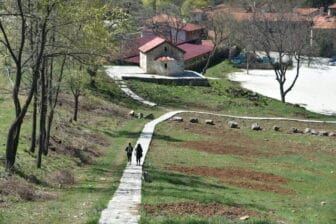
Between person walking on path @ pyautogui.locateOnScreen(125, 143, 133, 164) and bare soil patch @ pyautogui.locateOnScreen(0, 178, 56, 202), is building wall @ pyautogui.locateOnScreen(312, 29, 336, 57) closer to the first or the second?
person walking on path @ pyautogui.locateOnScreen(125, 143, 133, 164)

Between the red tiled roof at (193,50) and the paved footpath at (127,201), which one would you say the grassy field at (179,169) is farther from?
the red tiled roof at (193,50)

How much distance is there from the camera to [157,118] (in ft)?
167

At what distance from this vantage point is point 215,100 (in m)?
60.8

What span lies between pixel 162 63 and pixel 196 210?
52915 millimetres

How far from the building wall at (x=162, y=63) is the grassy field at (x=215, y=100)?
5.45 m

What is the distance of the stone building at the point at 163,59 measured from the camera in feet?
234

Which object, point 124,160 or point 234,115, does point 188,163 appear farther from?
point 234,115

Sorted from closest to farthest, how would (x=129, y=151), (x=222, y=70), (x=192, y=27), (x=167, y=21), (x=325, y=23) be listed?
(x=129, y=151)
(x=222, y=70)
(x=167, y=21)
(x=192, y=27)
(x=325, y=23)

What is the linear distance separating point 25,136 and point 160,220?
17808 millimetres

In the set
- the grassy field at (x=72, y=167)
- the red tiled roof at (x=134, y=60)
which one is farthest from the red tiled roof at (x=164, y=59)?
the grassy field at (x=72, y=167)

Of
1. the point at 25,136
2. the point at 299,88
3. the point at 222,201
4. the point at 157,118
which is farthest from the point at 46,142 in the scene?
the point at 299,88

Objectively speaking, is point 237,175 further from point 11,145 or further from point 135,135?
point 135,135

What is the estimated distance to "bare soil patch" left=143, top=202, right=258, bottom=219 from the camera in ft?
61.0

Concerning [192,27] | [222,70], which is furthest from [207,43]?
[222,70]
